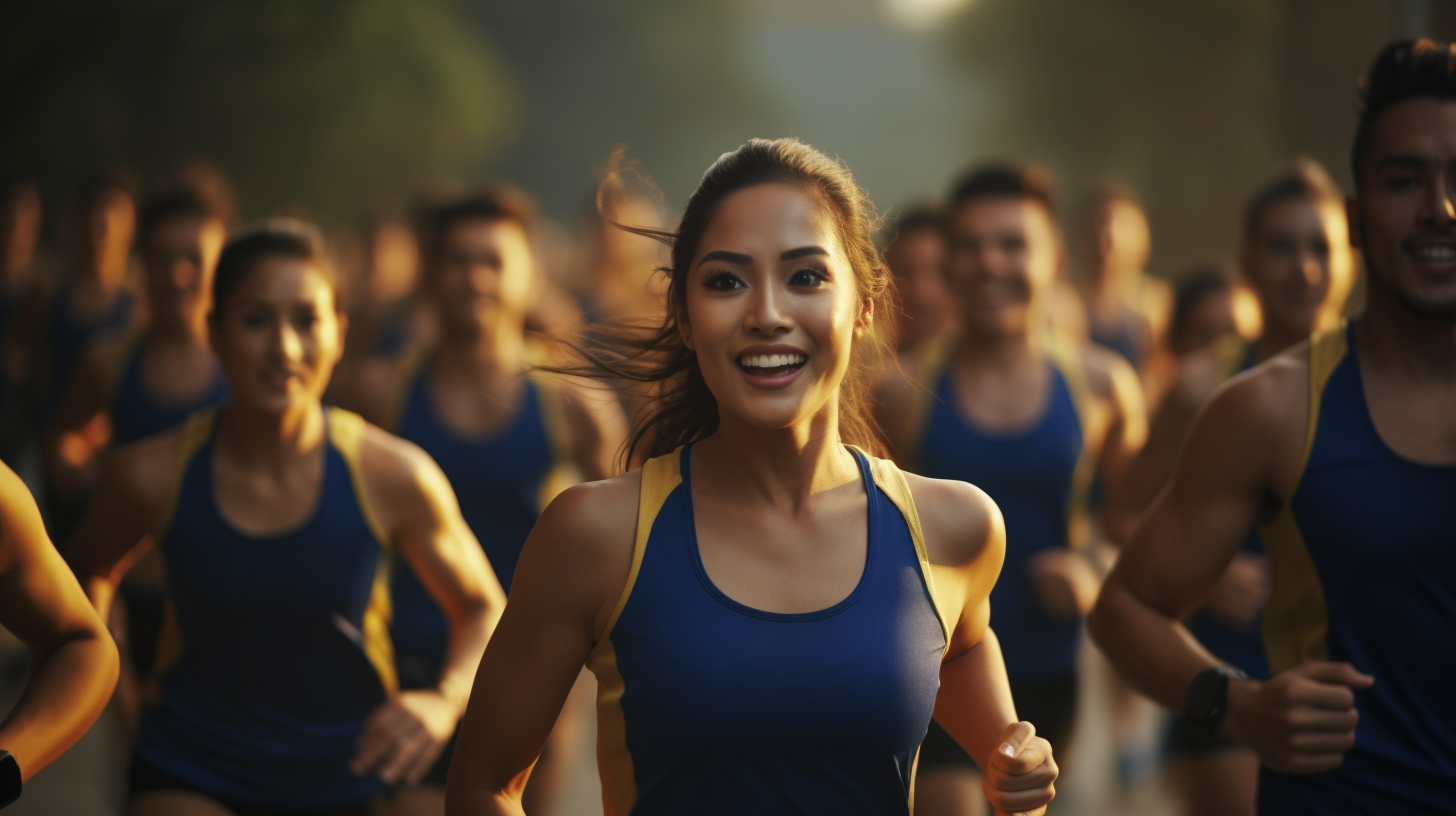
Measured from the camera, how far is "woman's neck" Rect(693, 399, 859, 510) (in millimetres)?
2467

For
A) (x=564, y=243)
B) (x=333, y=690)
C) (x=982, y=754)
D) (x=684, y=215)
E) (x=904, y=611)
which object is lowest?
(x=564, y=243)

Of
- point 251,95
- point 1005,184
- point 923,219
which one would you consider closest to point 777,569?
point 1005,184

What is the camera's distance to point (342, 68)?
33438 millimetres

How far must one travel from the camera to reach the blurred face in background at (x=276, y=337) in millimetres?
3650

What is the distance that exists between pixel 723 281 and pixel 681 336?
0.27 meters

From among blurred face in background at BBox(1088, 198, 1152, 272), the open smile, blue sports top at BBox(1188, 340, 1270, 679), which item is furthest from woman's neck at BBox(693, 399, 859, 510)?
blurred face in background at BBox(1088, 198, 1152, 272)

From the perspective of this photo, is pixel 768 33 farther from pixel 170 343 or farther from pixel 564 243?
pixel 170 343

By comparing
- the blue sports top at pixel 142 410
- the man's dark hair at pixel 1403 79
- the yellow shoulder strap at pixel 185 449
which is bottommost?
the blue sports top at pixel 142 410

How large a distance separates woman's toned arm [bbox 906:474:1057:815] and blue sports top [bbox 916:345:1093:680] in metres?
2.29

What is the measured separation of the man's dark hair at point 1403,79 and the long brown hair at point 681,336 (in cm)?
106

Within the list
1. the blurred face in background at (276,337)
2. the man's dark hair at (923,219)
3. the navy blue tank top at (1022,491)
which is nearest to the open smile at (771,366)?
the blurred face in background at (276,337)

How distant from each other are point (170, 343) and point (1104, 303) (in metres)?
5.74

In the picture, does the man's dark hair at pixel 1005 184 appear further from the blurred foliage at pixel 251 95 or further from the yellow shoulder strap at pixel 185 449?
the blurred foliage at pixel 251 95

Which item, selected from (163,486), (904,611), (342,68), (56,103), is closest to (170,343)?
(163,486)
